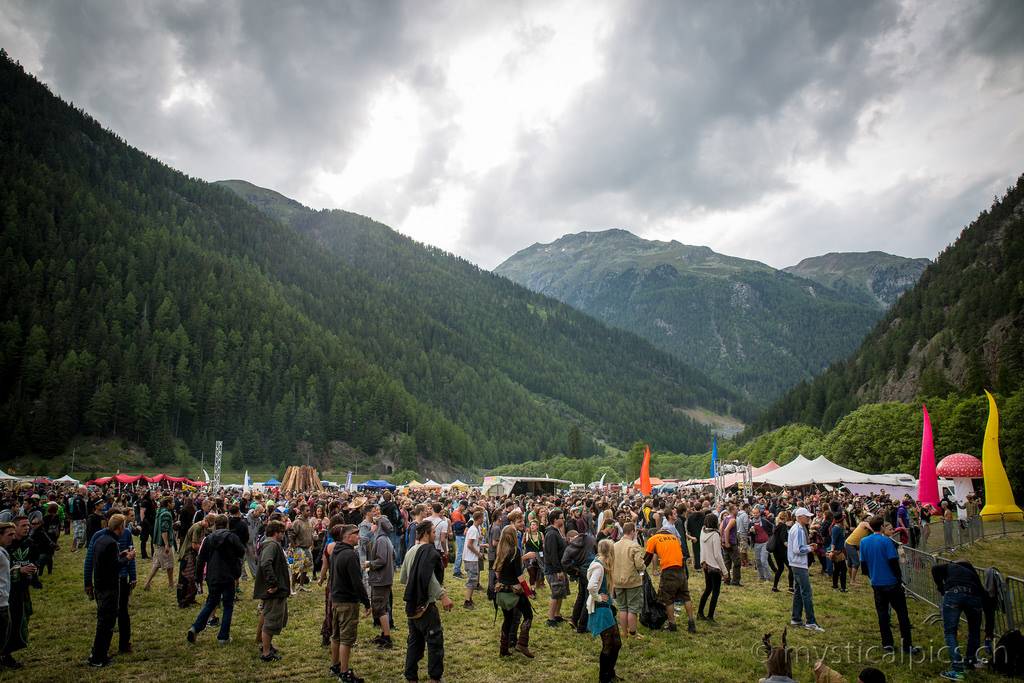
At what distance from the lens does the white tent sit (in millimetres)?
32475

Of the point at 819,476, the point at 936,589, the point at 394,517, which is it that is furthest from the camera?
the point at 819,476

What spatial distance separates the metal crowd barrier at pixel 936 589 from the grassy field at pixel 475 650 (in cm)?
43

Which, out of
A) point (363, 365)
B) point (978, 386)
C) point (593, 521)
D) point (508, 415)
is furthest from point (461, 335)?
point (593, 521)

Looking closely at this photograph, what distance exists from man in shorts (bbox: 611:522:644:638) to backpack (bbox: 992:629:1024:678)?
462 cm

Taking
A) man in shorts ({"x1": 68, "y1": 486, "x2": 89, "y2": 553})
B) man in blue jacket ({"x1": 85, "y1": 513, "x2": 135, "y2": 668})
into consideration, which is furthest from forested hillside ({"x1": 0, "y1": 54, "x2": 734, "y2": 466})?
man in blue jacket ({"x1": 85, "y1": 513, "x2": 135, "y2": 668})

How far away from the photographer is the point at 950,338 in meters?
77.8

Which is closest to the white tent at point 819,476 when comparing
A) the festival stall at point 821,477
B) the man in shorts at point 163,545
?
the festival stall at point 821,477

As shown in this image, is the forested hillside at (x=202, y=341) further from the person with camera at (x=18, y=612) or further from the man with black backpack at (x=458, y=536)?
the person with camera at (x=18, y=612)

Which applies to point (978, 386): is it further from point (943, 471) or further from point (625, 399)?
point (625, 399)

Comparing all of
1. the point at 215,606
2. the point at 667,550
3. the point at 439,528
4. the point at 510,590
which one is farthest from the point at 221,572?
the point at 667,550

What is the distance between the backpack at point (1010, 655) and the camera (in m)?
7.78

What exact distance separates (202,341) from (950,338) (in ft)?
374

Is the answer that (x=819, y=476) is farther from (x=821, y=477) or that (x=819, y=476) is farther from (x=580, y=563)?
(x=580, y=563)

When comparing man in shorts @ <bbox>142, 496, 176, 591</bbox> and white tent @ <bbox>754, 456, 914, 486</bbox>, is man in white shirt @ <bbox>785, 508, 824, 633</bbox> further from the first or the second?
white tent @ <bbox>754, 456, 914, 486</bbox>
